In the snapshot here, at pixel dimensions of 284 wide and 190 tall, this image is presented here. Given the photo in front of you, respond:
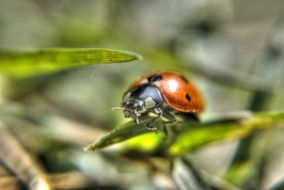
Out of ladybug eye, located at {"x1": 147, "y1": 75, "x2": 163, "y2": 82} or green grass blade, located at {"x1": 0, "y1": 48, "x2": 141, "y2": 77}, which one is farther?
ladybug eye, located at {"x1": 147, "y1": 75, "x2": 163, "y2": 82}

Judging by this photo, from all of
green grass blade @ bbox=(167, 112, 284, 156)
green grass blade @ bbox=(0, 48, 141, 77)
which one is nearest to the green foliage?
green grass blade @ bbox=(167, 112, 284, 156)

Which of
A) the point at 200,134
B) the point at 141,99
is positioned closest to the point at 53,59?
the point at 141,99

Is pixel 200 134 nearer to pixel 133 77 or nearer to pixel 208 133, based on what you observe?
pixel 208 133

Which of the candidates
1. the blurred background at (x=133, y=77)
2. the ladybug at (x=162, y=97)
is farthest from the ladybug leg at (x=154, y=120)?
the blurred background at (x=133, y=77)

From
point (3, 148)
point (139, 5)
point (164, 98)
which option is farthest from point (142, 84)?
point (139, 5)

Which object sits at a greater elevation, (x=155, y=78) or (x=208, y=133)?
(x=155, y=78)

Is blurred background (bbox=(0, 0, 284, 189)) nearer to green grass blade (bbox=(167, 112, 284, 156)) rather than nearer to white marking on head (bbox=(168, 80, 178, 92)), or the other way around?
green grass blade (bbox=(167, 112, 284, 156))

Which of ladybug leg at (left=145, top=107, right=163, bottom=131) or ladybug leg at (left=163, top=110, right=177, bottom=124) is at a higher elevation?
ladybug leg at (left=145, top=107, right=163, bottom=131)
